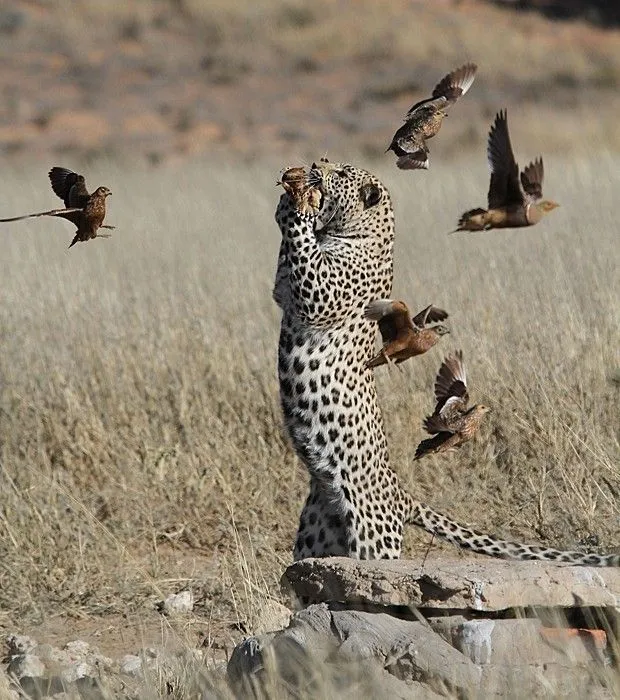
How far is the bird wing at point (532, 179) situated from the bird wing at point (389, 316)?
1.87 feet

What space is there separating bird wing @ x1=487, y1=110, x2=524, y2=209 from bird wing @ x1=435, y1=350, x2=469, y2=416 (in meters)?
0.76

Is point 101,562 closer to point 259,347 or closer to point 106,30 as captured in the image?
point 259,347

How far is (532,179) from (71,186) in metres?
1.62

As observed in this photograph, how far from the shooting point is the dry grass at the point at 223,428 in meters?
6.77

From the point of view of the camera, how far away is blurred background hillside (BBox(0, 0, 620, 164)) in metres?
25.5

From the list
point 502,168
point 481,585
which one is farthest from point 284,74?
point 481,585

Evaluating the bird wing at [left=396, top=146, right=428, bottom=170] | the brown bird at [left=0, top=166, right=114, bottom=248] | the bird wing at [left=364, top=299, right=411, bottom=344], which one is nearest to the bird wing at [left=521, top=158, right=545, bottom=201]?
the bird wing at [left=396, top=146, right=428, bottom=170]

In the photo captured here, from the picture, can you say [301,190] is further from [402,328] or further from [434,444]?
[434,444]

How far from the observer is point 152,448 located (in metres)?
7.63

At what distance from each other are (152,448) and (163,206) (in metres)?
7.60

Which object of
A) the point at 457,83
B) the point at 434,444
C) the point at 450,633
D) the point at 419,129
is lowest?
the point at 450,633

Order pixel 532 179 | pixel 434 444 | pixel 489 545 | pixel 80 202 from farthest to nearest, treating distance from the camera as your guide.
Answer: pixel 489 545, pixel 434 444, pixel 80 202, pixel 532 179

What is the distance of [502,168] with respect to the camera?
4859mm

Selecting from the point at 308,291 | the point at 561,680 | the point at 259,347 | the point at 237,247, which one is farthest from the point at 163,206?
the point at 561,680
